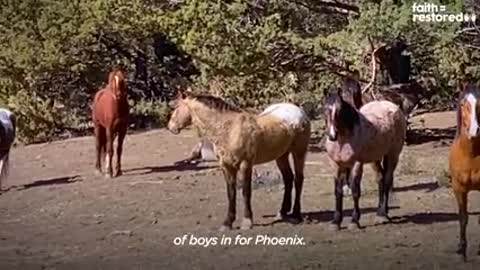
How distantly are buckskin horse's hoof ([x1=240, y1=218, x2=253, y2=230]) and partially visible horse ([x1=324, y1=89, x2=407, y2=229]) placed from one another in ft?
2.28

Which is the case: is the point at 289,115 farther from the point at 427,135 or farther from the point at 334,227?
the point at 427,135

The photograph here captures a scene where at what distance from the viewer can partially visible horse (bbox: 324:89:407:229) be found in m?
9.08

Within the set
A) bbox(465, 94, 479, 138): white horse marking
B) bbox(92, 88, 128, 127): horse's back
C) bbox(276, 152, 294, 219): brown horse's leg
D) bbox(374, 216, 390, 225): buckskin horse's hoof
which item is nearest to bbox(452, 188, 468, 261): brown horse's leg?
bbox(465, 94, 479, 138): white horse marking

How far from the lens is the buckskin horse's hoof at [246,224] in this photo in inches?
369

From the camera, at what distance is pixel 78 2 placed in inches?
629

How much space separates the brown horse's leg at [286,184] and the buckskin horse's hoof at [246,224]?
22.9 inches

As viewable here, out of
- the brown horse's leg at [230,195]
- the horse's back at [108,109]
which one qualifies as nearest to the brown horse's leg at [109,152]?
the horse's back at [108,109]

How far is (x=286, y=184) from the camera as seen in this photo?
10125 mm

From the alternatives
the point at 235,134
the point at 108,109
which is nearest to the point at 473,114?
the point at 235,134

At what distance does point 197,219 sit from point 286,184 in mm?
880

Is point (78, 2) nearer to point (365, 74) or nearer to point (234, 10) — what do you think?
point (234, 10)

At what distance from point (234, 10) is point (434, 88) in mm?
3467

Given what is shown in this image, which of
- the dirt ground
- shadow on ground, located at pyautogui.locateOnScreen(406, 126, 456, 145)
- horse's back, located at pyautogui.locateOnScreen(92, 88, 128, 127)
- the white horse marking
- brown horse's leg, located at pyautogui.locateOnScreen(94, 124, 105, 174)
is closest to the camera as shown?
the white horse marking

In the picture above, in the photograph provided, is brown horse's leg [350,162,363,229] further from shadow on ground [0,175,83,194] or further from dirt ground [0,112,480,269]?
shadow on ground [0,175,83,194]
